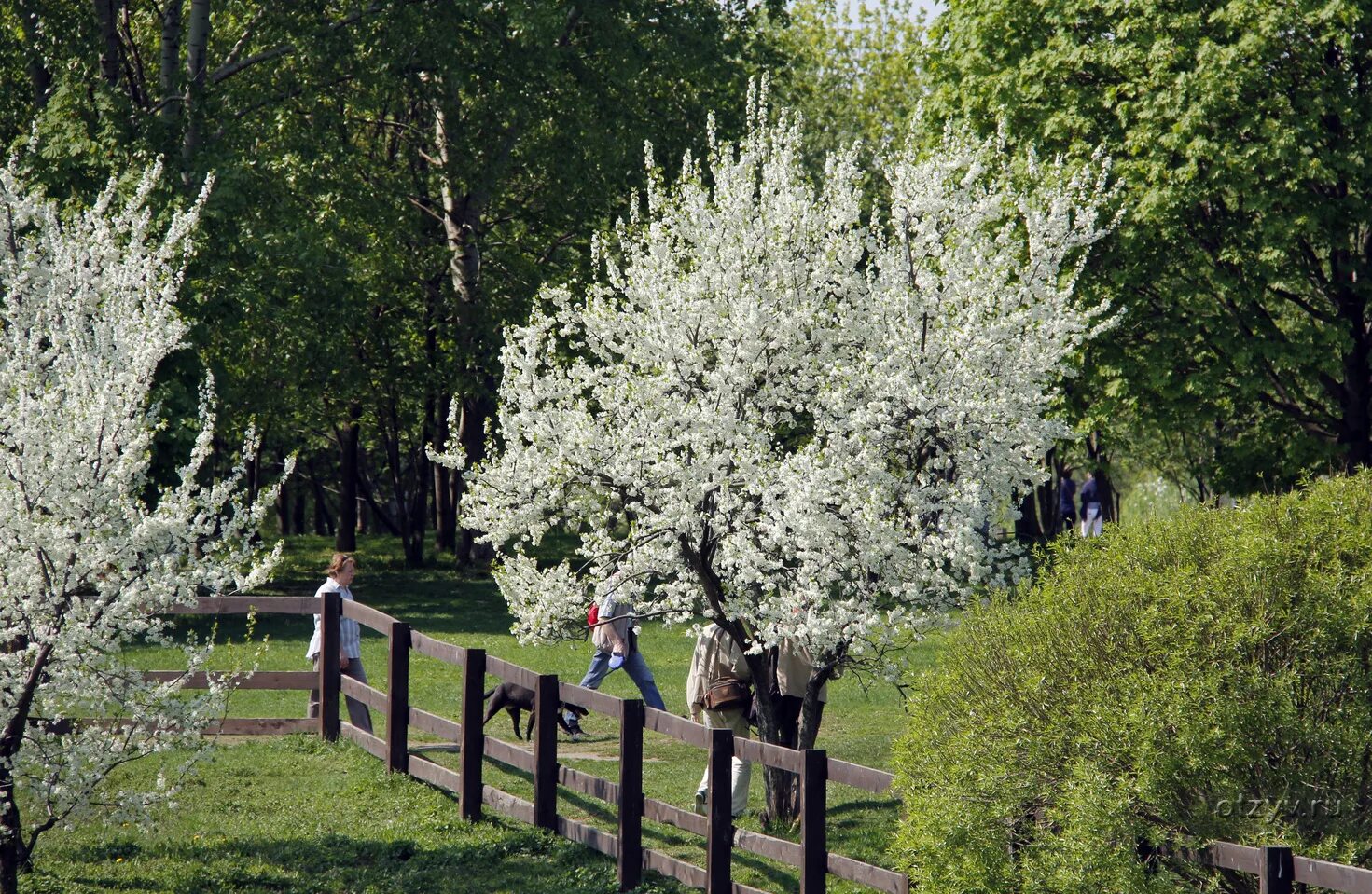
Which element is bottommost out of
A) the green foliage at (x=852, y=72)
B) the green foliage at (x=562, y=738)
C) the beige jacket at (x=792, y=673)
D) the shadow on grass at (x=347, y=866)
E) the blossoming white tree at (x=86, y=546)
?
the shadow on grass at (x=347, y=866)

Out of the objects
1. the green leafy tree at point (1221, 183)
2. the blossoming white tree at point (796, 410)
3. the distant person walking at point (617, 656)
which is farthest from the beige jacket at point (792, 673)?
the green leafy tree at point (1221, 183)

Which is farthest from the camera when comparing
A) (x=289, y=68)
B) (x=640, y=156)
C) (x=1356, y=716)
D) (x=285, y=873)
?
(x=640, y=156)

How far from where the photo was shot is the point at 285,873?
9.71 meters

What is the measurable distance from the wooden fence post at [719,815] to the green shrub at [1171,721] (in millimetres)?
1366

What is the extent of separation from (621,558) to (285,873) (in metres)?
3.45

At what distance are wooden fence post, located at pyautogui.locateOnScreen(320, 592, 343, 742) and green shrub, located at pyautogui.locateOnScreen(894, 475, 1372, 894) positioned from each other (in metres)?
6.36

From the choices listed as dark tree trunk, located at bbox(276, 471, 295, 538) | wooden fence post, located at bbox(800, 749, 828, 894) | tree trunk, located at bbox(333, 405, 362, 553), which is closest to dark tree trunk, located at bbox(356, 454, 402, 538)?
dark tree trunk, located at bbox(276, 471, 295, 538)

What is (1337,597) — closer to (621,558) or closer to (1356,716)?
(1356,716)

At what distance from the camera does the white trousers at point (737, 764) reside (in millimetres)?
11773

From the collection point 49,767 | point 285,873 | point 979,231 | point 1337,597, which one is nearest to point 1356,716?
point 1337,597

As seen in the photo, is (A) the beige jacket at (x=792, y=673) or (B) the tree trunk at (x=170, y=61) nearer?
(A) the beige jacket at (x=792, y=673)

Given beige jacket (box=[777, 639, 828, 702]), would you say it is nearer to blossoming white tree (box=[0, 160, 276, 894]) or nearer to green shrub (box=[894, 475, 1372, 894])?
green shrub (box=[894, 475, 1372, 894])

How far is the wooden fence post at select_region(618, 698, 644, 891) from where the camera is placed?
971 centimetres

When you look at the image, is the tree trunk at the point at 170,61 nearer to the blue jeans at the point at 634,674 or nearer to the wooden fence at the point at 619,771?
the wooden fence at the point at 619,771
